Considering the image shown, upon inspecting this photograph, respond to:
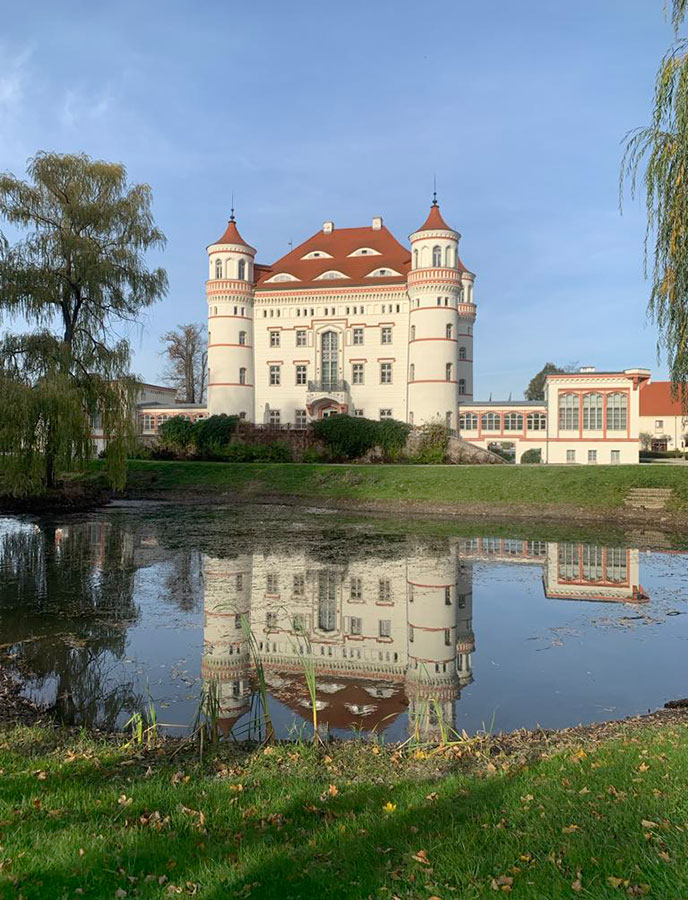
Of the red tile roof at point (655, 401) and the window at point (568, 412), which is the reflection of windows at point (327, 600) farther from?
the red tile roof at point (655, 401)

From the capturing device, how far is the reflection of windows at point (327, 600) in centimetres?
1059

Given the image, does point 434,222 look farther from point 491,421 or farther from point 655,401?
point 655,401

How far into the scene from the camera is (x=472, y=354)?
181 ft

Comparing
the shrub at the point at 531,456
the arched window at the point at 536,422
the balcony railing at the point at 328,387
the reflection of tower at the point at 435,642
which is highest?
the balcony railing at the point at 328,387

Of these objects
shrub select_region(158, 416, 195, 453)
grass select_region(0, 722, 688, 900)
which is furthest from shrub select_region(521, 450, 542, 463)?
grass select_region(0, 722, 688, 900)

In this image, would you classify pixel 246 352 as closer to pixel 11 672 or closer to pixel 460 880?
pixel 11 672

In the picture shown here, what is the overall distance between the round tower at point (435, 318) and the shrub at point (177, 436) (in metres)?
14.6

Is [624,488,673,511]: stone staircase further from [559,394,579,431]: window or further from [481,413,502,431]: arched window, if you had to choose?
[481,413,502,431]: arched window

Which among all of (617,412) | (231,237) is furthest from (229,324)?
(617,412)

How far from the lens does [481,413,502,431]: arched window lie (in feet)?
157

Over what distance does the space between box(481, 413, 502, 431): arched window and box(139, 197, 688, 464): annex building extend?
0.25 ft

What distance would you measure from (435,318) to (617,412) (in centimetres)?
1303

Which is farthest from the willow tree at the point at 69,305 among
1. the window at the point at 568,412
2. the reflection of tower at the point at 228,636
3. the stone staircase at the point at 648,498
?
the window at the point at 568,412

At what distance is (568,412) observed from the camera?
4334cm
